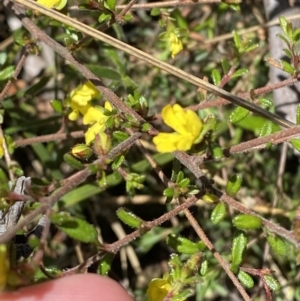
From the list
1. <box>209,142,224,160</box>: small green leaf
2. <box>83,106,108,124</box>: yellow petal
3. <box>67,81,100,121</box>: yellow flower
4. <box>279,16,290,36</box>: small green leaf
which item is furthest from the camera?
<box>67,81,100,121</box>: yellow flower

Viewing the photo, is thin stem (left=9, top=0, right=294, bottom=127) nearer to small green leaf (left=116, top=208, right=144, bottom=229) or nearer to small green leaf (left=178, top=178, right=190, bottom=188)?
small green leaf (left=178, top=178, right=190, bottom=188)

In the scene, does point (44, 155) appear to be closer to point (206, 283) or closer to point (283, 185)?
point (206, 283)

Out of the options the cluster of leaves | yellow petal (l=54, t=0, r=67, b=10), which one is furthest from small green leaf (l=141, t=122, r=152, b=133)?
yellow petal (l=54, t=0, r=67, b=10)

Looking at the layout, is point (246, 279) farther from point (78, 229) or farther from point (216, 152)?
point (78, 229)

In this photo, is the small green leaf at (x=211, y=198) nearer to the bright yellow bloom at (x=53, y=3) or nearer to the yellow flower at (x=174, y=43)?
the yellow flower at (x=174, y=43)

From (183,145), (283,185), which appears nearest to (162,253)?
(283,185)

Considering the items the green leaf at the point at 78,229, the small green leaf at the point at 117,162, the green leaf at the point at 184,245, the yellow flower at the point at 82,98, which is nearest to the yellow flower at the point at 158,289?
the green leaf at the point at 184,245
